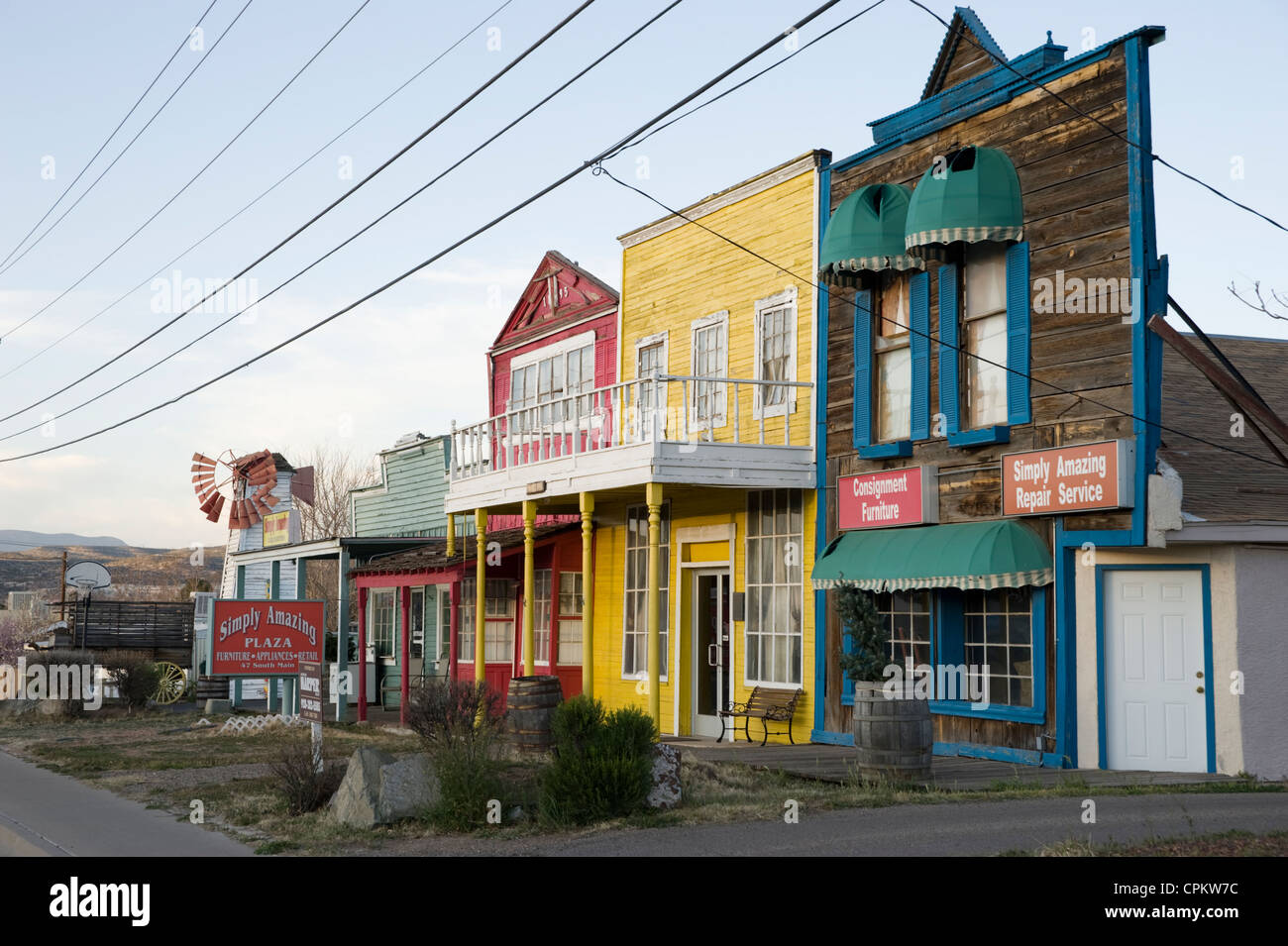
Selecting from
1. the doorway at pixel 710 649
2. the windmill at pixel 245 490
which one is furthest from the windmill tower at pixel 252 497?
the doorway at pixel 710 649

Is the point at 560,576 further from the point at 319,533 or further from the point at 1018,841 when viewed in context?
the point at 319,533

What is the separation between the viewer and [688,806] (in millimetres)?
11492

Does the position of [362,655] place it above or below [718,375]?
below

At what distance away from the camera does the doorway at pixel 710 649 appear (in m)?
18.9

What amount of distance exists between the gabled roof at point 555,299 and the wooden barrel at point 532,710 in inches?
312

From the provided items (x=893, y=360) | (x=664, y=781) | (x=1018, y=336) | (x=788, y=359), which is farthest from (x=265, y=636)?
(x=1018, y=336)

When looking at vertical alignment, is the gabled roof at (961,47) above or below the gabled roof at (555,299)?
above

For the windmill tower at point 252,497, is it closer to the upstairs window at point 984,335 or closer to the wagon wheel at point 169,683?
the wagon wheel at point 169,683

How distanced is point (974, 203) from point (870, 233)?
1.64 m

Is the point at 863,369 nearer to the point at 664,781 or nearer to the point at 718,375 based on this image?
the point at 718,375

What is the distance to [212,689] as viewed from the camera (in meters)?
29.5
